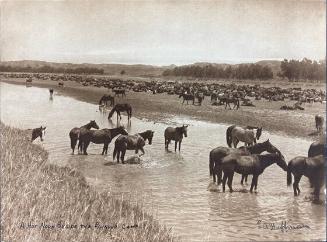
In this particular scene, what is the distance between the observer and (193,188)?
32.1 feet

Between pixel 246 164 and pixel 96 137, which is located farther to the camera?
pixel 96 137

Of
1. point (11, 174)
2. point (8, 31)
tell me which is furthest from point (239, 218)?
point (8, 31)

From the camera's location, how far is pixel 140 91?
30375mm

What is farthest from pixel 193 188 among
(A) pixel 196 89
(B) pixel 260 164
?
(A) pixel 196 89

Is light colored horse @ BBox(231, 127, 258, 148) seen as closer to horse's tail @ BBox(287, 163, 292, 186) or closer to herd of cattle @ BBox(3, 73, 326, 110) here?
horse's tail @ BBox(287, 163, 292, 186)

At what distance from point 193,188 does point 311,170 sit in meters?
Answer: 2.40

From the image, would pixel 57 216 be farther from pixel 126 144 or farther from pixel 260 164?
pixel 126 144

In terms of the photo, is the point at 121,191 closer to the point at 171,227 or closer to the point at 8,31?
the point at 171,227

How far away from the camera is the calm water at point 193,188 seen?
7727mm

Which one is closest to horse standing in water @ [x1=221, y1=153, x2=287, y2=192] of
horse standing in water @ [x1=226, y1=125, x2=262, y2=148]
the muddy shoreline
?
horse standing in water @ [x1=226, y1=125, x2=262, y2=148]

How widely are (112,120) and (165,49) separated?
1009cm

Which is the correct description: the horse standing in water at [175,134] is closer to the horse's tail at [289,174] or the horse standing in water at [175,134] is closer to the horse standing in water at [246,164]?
the horse standing in water at [246,164]

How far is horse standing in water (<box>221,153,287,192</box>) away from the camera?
9602mm
